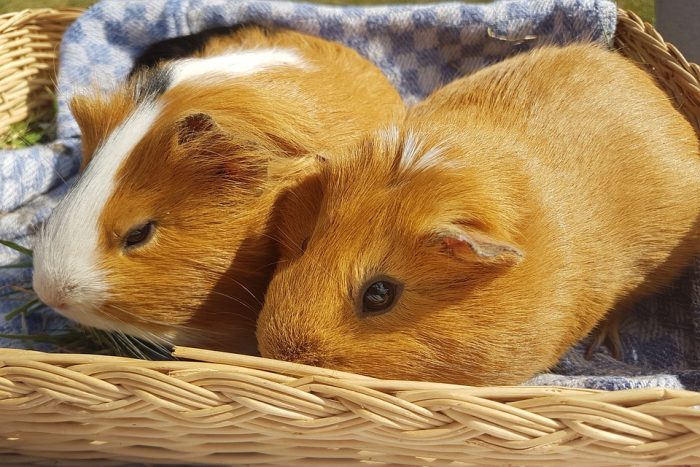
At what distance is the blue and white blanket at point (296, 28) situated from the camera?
7.93 feet

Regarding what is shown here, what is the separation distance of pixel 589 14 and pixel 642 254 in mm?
983

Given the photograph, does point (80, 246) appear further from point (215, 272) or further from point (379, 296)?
point (379, 296)

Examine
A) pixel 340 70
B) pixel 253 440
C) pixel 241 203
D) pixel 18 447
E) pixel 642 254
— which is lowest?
pixel 18 447

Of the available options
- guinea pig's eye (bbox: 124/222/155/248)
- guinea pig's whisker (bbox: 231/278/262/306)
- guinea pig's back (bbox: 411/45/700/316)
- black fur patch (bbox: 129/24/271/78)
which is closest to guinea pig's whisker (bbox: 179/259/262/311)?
guinea pig's whisker (bbox: 231/278/262/306)

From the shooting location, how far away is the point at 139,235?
1.64 metres

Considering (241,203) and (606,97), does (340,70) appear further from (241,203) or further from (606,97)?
(606,97)

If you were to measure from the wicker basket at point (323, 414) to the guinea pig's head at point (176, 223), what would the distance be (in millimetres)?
233

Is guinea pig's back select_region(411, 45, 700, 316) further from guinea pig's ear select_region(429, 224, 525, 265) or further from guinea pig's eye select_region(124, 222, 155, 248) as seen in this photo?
guinea pig's eye select_region(124, 222, 155, 248)

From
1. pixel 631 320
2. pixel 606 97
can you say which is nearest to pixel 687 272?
pixel 631 320

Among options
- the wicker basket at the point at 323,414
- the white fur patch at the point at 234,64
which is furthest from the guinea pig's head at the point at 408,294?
the white fur patch at the point at 234,64

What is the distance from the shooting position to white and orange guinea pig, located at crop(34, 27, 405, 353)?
1601 millimetres

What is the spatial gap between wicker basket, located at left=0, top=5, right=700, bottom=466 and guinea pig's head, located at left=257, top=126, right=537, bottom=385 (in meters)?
0.11

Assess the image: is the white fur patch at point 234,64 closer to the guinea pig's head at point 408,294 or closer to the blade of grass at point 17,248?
the guinea pig's head at point 408,294

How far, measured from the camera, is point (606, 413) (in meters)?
1.29
